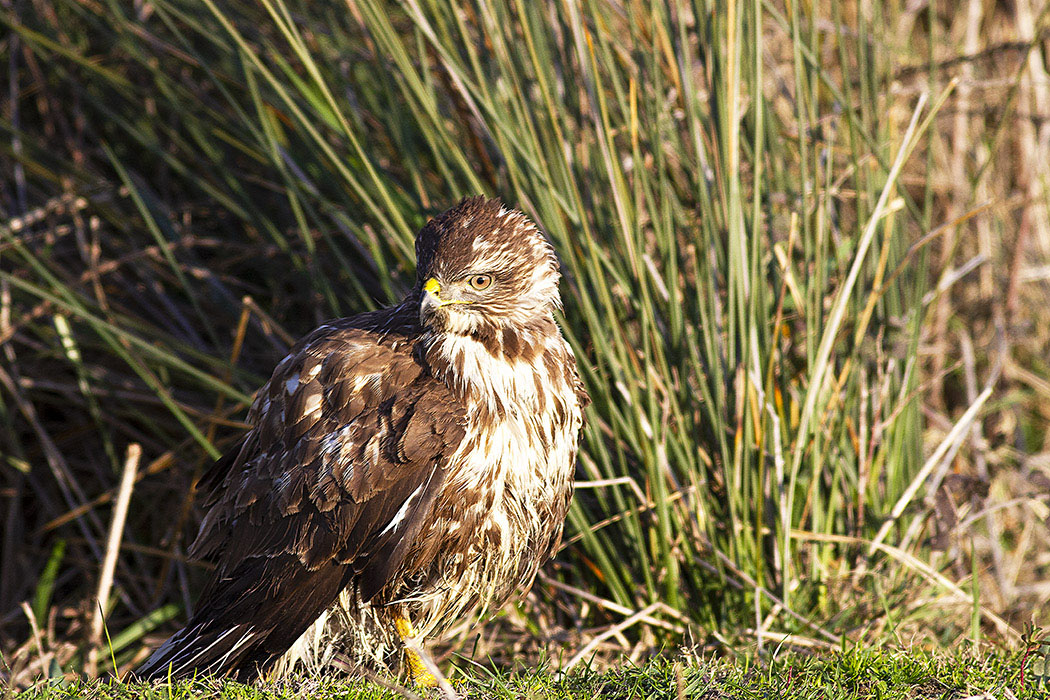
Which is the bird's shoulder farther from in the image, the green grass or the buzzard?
the green grass

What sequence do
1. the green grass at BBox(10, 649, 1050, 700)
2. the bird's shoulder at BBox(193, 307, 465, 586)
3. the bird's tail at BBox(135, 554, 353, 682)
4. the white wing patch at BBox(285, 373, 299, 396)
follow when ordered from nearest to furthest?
the green grass at BBox(10, 649, 1050, 700)
the bird's shoulder at BBox(193, 307, 465, 586)
the bird's tail at BBox(135, 554, 353, 682)
the white wing patch at BBox(285, 373, 299, 396)

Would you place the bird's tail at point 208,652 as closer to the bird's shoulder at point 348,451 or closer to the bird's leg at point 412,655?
the bird's shoulder at point 348,451

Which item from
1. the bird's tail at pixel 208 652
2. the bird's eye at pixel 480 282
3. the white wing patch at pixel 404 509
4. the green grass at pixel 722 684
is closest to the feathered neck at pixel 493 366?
the bird's eye at pixel 480 282

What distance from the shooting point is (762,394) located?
2879 millimetres

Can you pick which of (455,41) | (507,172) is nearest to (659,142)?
(507,172)

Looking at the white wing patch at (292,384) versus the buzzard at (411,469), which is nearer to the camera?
the buzzard at (411,469)

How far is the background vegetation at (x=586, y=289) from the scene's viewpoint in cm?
289

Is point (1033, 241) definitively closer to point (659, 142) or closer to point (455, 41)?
point (659, 142)

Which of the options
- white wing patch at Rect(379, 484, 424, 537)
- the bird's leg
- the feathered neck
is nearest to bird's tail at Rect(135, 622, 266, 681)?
the bird's leg

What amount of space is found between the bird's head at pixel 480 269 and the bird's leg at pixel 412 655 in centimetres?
79

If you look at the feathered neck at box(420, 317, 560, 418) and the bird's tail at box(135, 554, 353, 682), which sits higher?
the feathered neck at box(420, 317, 560, 418)

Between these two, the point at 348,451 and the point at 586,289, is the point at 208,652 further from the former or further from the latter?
the point at 586,289

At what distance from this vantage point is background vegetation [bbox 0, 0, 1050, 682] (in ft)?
9.48

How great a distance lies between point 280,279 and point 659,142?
1752mm
